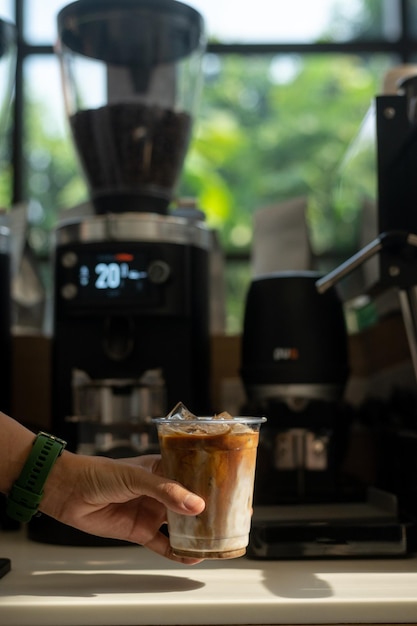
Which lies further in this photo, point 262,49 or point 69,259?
point 262,49

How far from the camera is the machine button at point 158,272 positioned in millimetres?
1318

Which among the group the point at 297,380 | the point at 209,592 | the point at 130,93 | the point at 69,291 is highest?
the point at 130,93

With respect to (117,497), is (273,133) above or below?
above

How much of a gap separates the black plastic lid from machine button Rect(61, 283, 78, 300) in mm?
442

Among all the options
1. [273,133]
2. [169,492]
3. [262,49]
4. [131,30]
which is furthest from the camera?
[273,133]

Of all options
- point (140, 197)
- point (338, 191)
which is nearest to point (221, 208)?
point (338, 191)

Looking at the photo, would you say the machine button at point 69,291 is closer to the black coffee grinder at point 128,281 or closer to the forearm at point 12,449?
the black coffee grinder at point 128,281

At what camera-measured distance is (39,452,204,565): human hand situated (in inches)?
33.3

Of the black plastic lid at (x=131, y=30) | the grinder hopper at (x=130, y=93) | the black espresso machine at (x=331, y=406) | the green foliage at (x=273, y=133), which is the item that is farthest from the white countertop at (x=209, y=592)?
the green foliage at (x=273, y=133)

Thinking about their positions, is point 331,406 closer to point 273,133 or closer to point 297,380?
point 297,380

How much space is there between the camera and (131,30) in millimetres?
1491

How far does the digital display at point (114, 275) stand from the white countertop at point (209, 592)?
0.40m

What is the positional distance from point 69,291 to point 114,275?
0.25 ft

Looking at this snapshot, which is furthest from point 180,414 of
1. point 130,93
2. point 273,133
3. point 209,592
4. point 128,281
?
point 273,133
